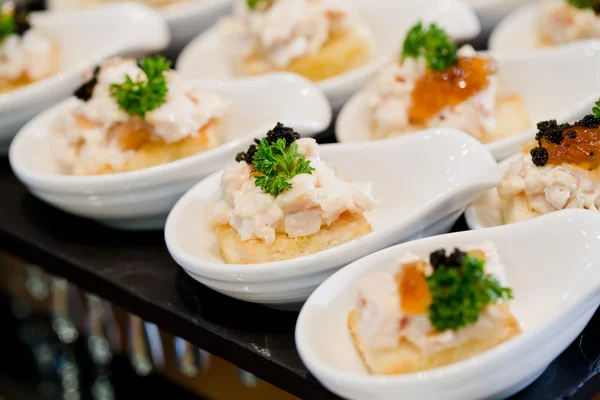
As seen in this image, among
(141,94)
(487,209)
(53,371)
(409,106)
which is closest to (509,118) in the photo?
(409,106)

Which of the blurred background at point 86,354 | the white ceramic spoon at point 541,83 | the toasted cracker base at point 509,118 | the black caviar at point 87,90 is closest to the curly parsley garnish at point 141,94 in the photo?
the black caviar at point 87,90

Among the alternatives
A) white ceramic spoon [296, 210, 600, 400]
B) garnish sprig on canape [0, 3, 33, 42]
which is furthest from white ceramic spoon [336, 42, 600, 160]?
garnish sprig on canape [0, 3, 33, 42]

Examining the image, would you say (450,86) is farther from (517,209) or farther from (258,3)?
(258,3)

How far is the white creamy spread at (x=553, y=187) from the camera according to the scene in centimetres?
192

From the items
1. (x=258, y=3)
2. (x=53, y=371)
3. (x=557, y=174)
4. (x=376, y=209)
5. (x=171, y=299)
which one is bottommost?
(x=53, y=371)

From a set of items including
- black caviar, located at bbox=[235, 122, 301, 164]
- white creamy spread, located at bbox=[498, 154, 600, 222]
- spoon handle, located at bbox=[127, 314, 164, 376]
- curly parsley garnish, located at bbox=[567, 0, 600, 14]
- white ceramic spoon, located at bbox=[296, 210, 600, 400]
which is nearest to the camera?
white ceramic spoon, located at bbox=[296, 210, 600, 400]

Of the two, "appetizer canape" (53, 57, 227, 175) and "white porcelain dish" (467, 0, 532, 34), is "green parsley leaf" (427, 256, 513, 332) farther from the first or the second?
"white porcelain dish" (467, 0, 532, 34)

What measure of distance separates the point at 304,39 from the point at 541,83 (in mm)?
954

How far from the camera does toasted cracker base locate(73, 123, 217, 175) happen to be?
2.49m

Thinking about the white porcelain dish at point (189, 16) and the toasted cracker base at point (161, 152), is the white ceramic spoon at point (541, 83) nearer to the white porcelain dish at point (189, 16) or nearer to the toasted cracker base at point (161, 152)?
the toasted cracker base at point (161, 152)

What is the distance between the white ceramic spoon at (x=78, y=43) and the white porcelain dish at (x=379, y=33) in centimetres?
17

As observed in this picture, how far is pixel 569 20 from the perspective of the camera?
2.92 meters

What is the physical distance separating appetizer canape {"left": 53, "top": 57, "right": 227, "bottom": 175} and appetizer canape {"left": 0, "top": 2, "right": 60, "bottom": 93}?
0.71 m

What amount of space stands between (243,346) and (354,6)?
1.90 m
